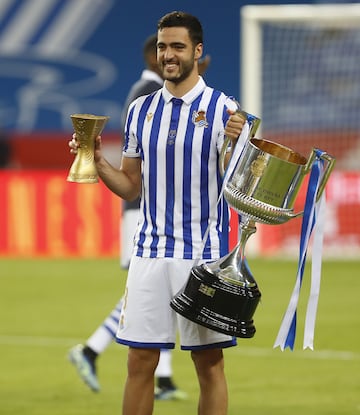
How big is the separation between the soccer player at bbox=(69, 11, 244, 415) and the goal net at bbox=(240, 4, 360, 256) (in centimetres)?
976

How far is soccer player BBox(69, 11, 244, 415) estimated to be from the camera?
4918 millimetres

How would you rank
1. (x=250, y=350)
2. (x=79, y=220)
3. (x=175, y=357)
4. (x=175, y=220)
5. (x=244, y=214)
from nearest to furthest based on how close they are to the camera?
(x=244, y=214)
(x=175, y=220)
(x=175, y=357)
(x=250, y=350)
(x=79, y=220)

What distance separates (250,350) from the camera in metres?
8.52

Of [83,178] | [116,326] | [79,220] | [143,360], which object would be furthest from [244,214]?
[79,220]

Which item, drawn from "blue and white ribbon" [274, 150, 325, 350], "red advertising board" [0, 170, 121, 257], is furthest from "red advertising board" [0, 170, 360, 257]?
"blue and white ribbon" [274, 150, 325, 350]

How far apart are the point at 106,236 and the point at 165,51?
1015cm

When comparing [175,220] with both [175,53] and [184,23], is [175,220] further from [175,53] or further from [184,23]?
[184,23]

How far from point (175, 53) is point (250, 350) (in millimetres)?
4059

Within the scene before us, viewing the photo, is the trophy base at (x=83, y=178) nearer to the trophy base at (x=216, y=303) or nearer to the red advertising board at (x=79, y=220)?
the trophy base at (x=216, y=303)

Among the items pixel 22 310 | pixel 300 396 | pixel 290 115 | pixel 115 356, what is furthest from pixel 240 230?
pixel 290 115

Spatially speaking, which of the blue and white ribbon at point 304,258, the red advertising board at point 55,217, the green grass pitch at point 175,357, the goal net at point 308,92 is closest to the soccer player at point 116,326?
the green grass pitch at point 175,357

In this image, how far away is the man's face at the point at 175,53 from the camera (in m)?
4.84

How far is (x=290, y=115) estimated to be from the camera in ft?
52.4

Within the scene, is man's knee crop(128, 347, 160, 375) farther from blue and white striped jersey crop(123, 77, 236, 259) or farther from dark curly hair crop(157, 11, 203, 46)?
dark curly hair crop(157, 11, 203, 46)
